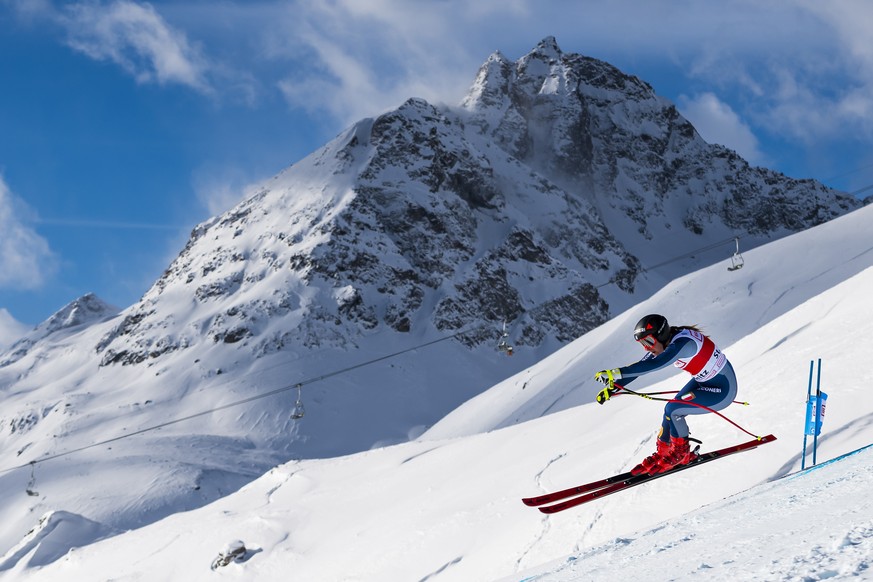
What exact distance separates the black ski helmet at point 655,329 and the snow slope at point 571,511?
2043mm

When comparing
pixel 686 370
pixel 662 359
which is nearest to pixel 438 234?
pixel 686 370

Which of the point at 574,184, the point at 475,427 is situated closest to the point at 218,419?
the point at 475,427

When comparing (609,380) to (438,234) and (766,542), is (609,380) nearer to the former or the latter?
(766,542)

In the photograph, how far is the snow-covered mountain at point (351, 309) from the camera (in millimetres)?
67312

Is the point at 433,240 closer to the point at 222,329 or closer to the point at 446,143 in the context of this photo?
the point at 446,143

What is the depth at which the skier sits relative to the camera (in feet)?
33.3

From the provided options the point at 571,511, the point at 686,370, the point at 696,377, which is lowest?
the point at 571,511

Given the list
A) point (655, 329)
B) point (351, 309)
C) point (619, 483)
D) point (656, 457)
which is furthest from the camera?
point (351, 309)

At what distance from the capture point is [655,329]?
10141 mm

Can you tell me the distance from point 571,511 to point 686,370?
3.40 meters

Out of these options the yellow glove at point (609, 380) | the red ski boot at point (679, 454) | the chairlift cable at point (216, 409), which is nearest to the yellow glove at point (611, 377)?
the yellow glove at point (609, 380)

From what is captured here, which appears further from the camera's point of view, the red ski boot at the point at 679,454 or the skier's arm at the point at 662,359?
the red ski boot at the point at 679,454

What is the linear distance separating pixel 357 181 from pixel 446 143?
71.3 feet

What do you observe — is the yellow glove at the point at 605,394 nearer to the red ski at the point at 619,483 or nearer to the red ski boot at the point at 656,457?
the red ski boot at the point at 656,457
